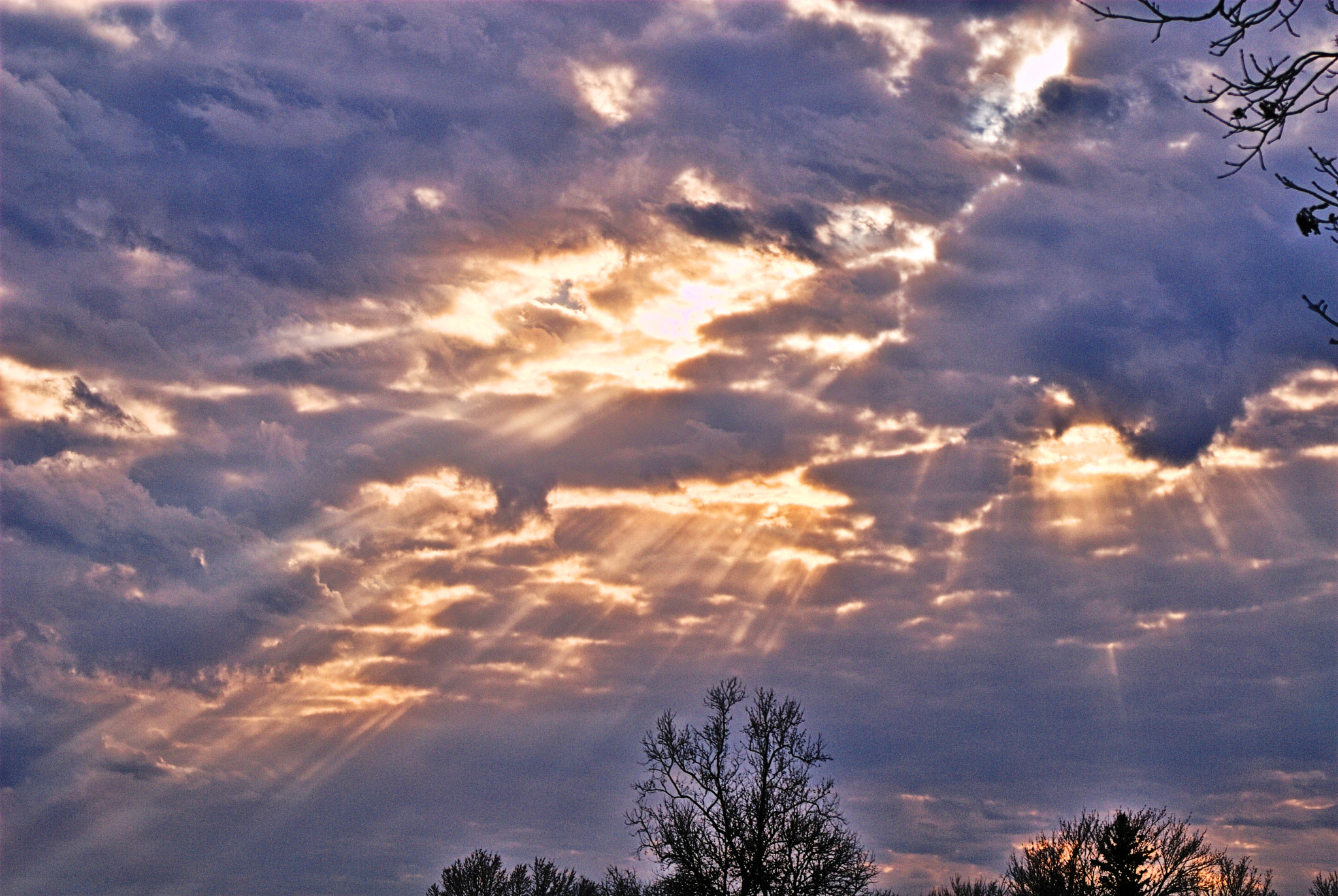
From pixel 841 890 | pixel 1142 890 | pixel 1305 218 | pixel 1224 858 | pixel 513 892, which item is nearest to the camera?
pixel 1305 218

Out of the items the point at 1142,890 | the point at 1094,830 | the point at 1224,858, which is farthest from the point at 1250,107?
the point at 1224,858

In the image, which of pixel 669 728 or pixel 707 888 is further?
pixel 669 728

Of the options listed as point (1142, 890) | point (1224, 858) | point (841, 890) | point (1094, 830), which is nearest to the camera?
point (841, 890)

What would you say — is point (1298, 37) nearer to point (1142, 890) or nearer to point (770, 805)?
point (770, 805)

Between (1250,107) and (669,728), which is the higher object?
(669,728)

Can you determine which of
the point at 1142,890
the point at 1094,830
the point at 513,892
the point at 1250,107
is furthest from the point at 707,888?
the point at 513,892

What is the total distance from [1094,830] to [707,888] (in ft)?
86.3

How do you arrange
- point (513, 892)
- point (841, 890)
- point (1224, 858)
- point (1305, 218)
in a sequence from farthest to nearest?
1. point (513, 892)
2. point (1224, 858)
3. point (841, 890)
4. point (1305, 218)

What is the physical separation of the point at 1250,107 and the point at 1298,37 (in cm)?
58

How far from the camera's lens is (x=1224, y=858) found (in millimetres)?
63312

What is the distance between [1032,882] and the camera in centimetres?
5950

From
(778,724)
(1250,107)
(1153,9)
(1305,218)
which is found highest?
(778,724)

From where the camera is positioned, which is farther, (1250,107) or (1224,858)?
(1224,858)

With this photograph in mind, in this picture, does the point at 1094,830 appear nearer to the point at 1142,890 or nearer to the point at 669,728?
the point at 1142,890
